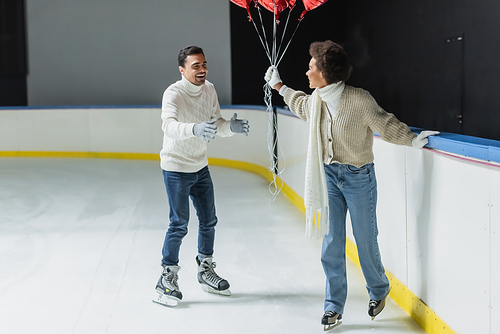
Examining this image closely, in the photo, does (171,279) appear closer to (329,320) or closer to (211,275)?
(211,275)

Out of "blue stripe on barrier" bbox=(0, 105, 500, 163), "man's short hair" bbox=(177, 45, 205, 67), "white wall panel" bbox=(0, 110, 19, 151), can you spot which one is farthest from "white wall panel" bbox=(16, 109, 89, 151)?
"blue stripe on barrier" bbox=(0, 105, 500, 163)

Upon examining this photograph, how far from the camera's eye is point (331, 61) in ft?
8.19

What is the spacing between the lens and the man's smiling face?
117 inches

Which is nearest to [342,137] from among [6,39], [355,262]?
[355,262]

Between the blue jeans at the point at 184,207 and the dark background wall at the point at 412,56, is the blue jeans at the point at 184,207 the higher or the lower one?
the lower one

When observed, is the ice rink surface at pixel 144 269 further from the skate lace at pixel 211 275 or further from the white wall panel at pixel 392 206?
the white wall panel at pixel 392 206

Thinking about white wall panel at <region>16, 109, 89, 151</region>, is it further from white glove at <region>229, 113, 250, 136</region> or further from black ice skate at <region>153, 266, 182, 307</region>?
white glove at <region>229, 113, 250, 136</region>

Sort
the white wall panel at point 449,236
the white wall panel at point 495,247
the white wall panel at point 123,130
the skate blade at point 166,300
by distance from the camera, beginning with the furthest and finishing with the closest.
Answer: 1. the white wall panel at point 123,130
2. the skate blade at point 166,300
3. the white wall panel at point 449,236
4. the white wall panel at point 495,247

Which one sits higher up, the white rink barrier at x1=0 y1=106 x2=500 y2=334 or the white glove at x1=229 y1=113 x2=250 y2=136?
the white glove at x1=229 y1=113 x2=250 y2=136

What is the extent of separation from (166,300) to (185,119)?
106cm

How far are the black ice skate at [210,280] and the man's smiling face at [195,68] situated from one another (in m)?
1.13

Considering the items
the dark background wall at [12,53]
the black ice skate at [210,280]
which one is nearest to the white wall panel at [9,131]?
the dark background wall at [12,53]

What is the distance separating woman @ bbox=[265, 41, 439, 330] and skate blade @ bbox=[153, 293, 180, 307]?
0.90m

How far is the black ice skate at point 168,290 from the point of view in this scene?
3.16 m
